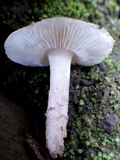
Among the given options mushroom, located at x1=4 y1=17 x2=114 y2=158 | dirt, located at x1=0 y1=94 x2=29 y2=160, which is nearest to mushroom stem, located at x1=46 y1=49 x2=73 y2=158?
mushroom, located at x1=4 y1=17 x2=114 y2=158

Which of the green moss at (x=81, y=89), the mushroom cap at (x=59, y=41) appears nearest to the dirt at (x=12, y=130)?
the green moss at (x=81, y=89)

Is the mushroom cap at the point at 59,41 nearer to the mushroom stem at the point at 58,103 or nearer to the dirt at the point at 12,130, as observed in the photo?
the mushroom stem at the point at 58,103

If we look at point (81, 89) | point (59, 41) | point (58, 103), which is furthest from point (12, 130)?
point (59, 41)

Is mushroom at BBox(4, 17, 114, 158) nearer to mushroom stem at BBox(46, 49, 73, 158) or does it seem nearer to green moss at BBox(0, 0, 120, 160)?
mushroom stem at BBox(46, 49, 73, 158)

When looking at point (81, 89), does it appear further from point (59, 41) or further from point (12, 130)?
point (12, 130)

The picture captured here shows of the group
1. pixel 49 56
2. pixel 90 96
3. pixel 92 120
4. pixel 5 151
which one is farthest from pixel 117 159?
pixel 49 56

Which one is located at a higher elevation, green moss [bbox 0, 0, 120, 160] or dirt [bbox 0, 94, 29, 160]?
green moss [bbox 0, 0, 120, 160]

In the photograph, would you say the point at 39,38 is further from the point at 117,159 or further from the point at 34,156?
the point at 117,159
